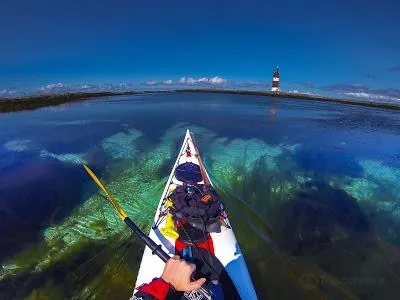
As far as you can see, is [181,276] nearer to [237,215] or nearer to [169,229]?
[169,229]

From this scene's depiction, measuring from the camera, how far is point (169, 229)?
673cm

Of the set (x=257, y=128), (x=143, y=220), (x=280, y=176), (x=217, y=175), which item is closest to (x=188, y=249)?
(x=143, y=220)

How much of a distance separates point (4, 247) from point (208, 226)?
5727 millimetres

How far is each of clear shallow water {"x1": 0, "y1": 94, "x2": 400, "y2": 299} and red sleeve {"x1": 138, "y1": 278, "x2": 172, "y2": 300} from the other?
2761mm

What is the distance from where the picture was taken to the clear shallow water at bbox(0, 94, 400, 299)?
6.34 m

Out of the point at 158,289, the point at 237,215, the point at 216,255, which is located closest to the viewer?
the point at 158,289

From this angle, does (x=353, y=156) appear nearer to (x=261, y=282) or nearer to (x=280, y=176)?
(x=280, y=176)

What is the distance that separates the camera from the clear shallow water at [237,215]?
6.34 meters

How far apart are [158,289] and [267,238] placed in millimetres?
5054

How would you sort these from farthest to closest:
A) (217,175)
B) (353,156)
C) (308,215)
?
(353,156) → (217,175) → (308,215)

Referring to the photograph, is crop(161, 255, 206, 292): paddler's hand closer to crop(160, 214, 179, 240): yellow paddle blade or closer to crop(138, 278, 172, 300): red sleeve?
crop(138, 278, 172, 300): red sleeve

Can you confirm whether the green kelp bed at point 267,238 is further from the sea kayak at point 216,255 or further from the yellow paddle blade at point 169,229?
the yellow paddle blade at point 169,229

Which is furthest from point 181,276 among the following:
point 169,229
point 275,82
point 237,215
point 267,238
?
point 275,82

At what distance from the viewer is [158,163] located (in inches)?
569
